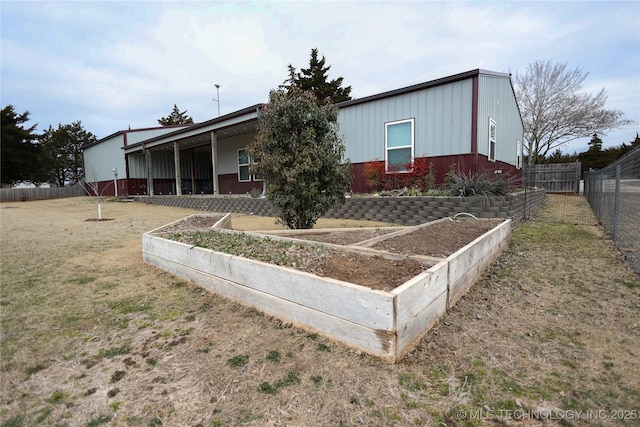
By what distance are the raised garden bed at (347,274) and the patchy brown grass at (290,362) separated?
5.1 inches

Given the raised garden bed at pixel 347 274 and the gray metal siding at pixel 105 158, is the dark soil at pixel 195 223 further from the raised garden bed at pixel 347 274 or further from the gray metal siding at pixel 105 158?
the gray metal siding at pixel 105 158

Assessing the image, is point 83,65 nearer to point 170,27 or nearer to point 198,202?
point 170,27

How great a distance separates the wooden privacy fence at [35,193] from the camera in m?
22.3

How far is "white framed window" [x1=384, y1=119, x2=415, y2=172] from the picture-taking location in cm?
864

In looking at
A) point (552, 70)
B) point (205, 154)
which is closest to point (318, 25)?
point (205, 154)

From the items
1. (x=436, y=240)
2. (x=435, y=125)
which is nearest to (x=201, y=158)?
(x=435, y=125)

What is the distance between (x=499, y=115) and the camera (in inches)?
398

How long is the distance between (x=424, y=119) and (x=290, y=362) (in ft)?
25.7

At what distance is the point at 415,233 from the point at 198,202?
36.1ft

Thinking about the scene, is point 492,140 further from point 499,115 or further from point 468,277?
point 468,277

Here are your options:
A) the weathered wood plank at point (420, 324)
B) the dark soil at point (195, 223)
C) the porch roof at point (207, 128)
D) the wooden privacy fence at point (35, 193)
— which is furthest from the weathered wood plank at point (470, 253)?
the wooden privacy fence at point (35, 193)

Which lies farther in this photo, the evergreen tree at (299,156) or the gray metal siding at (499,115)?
the gray metal siding at (499,115)

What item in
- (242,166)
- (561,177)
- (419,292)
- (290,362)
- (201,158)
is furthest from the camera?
(201,158)

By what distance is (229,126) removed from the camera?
1245cm
